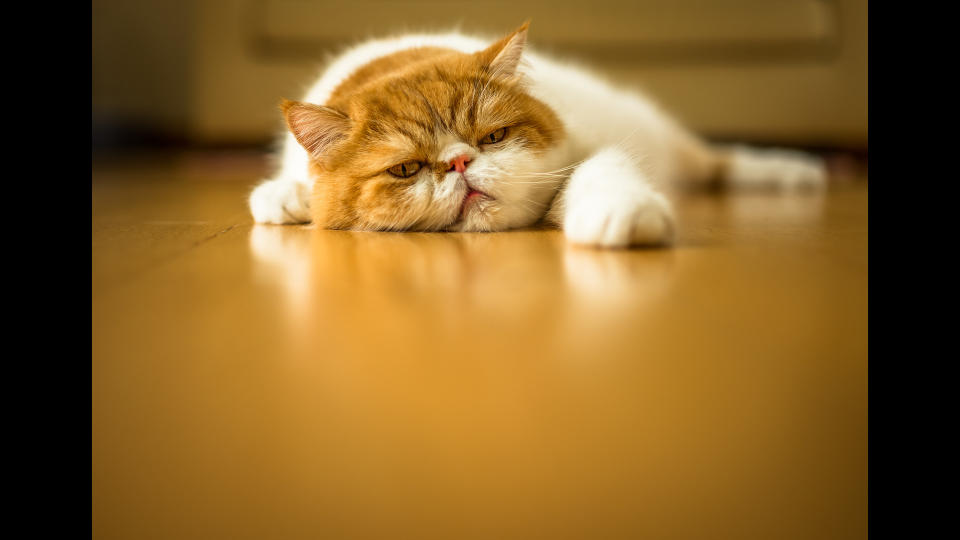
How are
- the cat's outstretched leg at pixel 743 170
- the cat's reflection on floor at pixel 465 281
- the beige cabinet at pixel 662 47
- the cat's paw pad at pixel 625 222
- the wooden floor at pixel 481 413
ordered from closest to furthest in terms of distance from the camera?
the wooden floor at pixel 481 413
the cat's reflection on floor at pixel 465 281
the cat's paw pad at pixel 625 222
the cat's outstretched leg at pixel 743 170
the beige cabinet at pixel 662 47

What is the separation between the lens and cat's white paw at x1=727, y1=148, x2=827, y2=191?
2285 mm

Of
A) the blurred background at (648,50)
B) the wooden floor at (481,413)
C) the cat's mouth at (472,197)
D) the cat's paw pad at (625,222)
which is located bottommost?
the wooden floor at (481,413)

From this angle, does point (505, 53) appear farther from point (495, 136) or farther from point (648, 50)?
point (648, 50)

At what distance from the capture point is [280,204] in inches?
57.8

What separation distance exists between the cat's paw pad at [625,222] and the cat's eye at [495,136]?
30 centimetres

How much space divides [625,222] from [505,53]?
1.62ft

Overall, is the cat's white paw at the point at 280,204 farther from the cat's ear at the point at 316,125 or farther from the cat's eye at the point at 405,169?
the cat's eye at the point at 405,169

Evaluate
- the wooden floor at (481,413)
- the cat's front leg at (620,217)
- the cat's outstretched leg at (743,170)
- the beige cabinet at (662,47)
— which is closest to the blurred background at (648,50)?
the beige cabinet at (662,47)

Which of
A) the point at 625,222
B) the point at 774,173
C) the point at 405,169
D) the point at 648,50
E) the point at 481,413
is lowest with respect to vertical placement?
the point at 481,413

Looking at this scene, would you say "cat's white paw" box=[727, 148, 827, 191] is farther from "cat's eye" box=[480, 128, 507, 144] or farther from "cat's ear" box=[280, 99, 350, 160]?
"cat's ear" box=[280, 99, 350, 160]

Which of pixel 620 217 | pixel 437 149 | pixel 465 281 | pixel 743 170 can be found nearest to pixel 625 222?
pixel 620 217

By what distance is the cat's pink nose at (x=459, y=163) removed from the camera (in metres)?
1.24

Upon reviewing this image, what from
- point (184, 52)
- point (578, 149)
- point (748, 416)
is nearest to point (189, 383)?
point (748, 416)

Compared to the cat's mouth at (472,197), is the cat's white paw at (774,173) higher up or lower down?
higher up
